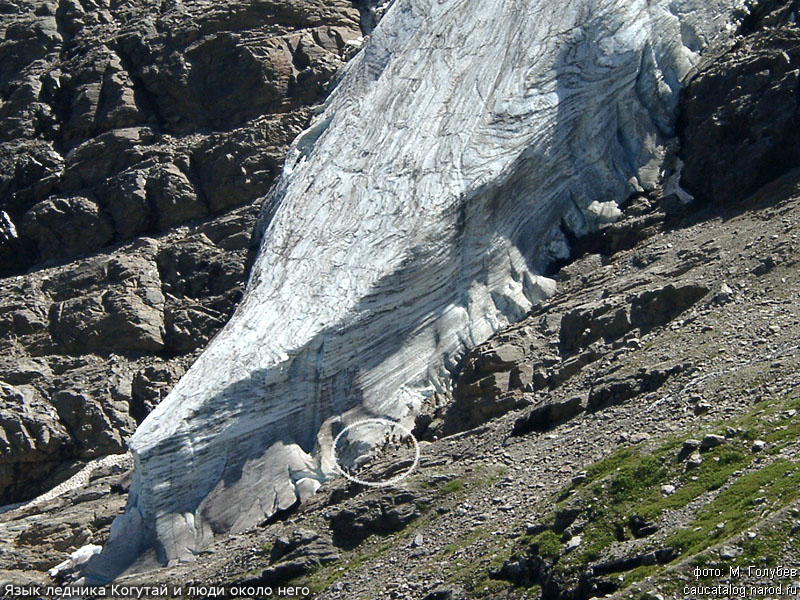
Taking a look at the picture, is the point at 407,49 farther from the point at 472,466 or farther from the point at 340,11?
the point at 472,466

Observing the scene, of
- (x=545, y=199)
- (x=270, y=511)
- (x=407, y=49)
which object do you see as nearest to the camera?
(x=270, y=511)

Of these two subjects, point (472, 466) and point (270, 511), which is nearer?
point (472, 466)

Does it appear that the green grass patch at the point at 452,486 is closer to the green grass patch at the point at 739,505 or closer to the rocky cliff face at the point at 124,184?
the green grass patch at the point at 739,505

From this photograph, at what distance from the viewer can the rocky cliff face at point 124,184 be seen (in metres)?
31.2

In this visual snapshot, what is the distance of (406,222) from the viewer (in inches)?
1134

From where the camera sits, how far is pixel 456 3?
33375 millimetres

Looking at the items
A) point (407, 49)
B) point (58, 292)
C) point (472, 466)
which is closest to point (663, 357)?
point (472, 466)

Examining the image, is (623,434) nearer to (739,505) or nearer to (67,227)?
(739,505)

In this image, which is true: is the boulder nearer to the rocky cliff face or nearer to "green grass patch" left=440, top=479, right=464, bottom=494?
the rocky cliff face

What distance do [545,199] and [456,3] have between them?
253 inches

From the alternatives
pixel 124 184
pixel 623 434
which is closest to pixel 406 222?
pixel 124 184

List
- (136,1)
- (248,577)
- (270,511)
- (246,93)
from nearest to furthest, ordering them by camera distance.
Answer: (248,577) < (270,511) < (246,93) < (136,1)

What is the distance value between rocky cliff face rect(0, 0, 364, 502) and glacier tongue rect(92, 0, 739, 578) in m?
2.40

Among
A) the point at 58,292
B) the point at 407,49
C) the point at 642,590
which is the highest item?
the point at 407,49
